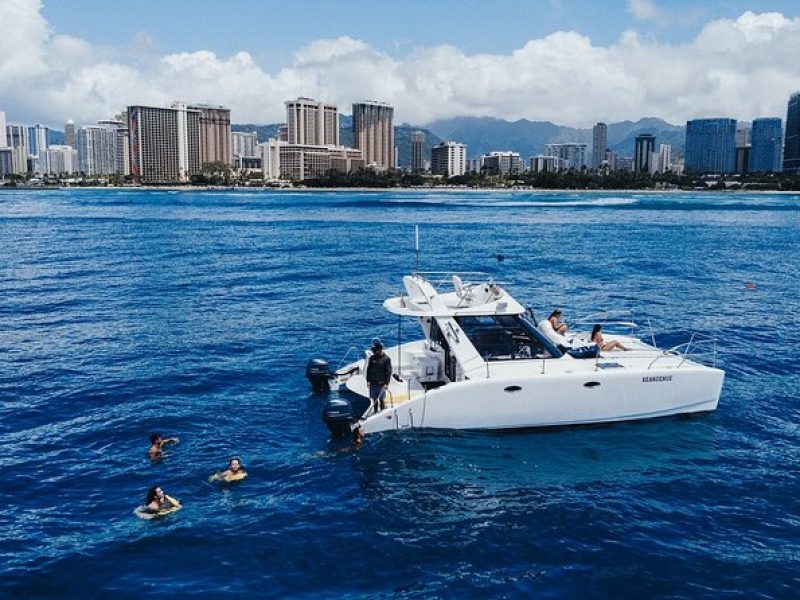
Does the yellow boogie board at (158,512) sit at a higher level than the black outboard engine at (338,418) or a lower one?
lower

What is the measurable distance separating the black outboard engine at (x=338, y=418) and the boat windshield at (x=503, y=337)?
3591 millimetres

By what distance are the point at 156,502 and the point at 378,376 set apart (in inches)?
219

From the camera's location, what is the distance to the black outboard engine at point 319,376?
20266 mm

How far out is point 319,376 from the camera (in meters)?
20.3

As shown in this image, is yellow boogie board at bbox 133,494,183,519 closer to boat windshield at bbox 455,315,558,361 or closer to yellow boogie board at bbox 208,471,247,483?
yellow boogie board at bbox 208,471,247,483

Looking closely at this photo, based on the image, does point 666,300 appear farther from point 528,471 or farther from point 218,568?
point 218,568

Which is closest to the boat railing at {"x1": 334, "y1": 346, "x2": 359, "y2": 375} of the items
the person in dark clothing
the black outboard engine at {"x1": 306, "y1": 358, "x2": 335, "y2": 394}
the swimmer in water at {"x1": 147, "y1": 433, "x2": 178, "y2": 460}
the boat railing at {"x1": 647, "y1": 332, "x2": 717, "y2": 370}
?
the black outboard engine at {"x1": 306, "y1": 358, "x2": 335, "y2": 394}

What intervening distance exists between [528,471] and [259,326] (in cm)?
1683

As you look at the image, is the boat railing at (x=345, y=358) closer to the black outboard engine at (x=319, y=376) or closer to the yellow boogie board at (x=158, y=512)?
the black outboard engine at (x=319, y=376)

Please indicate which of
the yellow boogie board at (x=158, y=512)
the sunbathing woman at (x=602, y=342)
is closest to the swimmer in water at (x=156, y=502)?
the yellow boogie board at (x=158, y=512)

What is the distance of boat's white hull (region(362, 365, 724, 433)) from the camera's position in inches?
653

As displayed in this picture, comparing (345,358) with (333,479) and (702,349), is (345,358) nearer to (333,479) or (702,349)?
(333,479)

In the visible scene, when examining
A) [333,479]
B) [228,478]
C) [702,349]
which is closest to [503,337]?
[333,479]

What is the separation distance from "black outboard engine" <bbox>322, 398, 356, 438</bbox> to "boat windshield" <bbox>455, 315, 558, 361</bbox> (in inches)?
141
